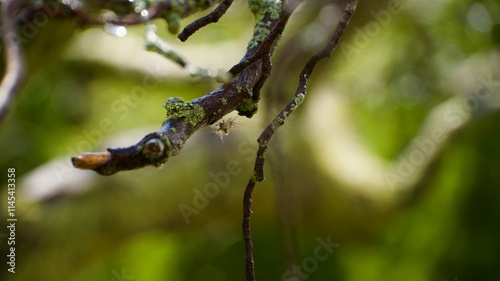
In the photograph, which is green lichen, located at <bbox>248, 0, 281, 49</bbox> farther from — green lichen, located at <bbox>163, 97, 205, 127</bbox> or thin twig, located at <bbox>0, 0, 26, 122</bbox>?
thin twig, located at <bbox>0, 0, 26, 122</bbox>

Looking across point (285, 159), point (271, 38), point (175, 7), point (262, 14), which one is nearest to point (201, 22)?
point (271, 38)

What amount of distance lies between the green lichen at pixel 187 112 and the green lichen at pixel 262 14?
179 mm

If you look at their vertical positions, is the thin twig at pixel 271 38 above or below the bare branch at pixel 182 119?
above

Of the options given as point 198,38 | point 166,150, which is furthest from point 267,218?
point 166,150

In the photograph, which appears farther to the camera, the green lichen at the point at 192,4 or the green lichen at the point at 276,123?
the green lichen at the point at 192,4

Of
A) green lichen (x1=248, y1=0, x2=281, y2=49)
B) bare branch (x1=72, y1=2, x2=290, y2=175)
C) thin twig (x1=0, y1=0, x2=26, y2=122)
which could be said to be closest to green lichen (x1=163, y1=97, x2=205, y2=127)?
bare branch (x1=72, y1=2, x2=290, y2=175)

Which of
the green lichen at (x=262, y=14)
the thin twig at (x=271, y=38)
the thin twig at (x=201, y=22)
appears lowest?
the thin twig at (x=271, y=38)

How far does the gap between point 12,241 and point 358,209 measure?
981 mm

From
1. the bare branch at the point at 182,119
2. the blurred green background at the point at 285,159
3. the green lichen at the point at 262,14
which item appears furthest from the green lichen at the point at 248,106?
the blurred green background at the point at 285,159

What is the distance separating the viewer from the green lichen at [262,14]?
0.85 meters

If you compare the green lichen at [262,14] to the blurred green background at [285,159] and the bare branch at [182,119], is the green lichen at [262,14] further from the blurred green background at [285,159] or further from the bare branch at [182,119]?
the blurred green background at [285,159]

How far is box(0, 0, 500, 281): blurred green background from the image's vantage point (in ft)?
5.62

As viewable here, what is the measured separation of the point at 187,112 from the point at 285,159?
0.79 metres

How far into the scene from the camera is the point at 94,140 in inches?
101
